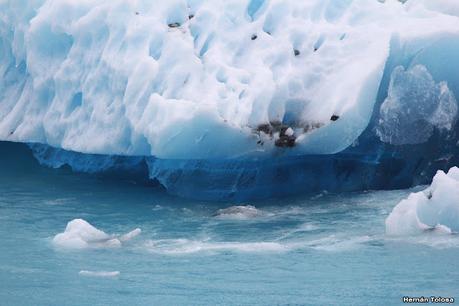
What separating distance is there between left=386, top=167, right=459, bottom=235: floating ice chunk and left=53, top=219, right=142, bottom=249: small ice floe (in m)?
2.61

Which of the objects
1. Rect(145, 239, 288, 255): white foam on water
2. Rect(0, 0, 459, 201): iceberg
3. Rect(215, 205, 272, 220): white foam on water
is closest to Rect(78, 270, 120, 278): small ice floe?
Rect(145, 239, 288, 255): white foam on water

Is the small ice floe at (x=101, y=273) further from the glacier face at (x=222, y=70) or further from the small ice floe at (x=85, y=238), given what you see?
the glacier face at (x=222, y=70)

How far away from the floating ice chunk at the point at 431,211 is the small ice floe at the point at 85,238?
8.56 feet

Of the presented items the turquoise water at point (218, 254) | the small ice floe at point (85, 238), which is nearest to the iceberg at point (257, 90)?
the turquoise water at point (218, 254)

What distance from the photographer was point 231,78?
33.9 ft

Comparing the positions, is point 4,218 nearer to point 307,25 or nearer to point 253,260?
point 253,260

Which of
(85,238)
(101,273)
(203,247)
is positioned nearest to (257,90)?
(203,247)

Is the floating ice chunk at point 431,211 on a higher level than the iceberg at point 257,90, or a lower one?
lower

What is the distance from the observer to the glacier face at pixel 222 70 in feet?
33.1

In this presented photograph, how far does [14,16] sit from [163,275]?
5.68 meters

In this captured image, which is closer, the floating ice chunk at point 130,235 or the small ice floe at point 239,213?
the floating ice chunk at point 130,235

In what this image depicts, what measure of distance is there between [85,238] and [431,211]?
131 inches

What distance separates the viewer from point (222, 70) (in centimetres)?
1043

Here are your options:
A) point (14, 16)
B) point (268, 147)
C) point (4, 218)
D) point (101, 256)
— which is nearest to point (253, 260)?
point (101, 256)
